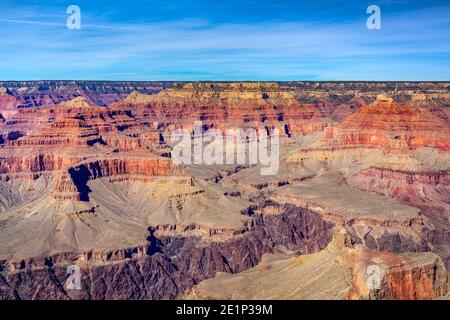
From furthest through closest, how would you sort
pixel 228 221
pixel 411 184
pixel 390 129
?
pixel 390 129, pixel 411 184, pixel 228 221

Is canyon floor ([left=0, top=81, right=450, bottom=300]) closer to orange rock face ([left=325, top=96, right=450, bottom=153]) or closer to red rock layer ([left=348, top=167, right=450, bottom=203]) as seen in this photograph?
red rock layer ([left=348, top=167, right=450, bottom=203])

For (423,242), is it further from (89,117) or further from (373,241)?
(89,117)

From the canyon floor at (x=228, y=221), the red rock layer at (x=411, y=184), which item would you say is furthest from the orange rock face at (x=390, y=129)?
the red rock layer at (x=411, y=184)

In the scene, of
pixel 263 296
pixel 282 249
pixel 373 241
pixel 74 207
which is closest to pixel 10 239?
pixel 74 207

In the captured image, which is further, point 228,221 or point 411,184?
point 411,184

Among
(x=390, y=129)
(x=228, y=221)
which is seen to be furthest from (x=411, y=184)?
(x=228, y=221)

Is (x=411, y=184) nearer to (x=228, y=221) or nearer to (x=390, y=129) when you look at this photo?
(x=390, y=129)

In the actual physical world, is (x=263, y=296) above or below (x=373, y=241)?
above

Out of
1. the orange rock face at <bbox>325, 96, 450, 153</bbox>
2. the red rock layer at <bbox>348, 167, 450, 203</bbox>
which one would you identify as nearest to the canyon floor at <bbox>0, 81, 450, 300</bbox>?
the red rock layer at <bbox>348, 167, 450, 203</bbox>
